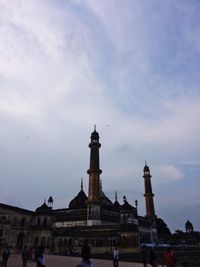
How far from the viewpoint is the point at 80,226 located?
2325 inches

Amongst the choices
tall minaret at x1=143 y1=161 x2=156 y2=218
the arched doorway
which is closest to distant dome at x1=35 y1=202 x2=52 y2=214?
the arched doorway

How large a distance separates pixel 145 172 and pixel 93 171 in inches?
977

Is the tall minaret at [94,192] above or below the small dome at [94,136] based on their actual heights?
below

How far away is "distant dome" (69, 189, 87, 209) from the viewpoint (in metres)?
68.2

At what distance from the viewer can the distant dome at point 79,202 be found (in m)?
68.2

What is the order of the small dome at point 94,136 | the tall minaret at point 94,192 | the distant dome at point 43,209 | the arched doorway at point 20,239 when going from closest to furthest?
1. the arched doorway at point 20,239
2. the distant dome at point 43,209
3. the tall minaret at point 94,192
4. the small dome at point 94,136

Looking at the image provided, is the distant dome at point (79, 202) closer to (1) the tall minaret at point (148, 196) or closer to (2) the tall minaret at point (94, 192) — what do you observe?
(2) the tall minaret at point (94, 192)

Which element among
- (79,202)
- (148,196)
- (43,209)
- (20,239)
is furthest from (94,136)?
(20,239)

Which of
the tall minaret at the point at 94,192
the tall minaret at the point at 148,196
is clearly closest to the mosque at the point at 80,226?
the tall minaret at the point at 94,192

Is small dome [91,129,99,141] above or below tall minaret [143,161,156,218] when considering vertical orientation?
above

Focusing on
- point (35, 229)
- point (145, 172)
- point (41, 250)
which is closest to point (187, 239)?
point (145, 172)

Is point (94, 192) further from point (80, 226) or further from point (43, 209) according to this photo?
point (43, 209)

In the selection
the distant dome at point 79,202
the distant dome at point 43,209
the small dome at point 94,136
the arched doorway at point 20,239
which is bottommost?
the arched doorway at point 20,239

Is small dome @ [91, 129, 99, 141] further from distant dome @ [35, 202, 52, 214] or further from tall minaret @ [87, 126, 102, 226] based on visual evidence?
distant dome @ [35, 202, 52, 214]
